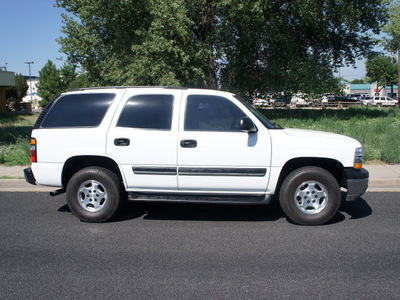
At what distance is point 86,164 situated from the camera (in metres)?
5.93

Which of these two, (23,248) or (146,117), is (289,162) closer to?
(146,117)

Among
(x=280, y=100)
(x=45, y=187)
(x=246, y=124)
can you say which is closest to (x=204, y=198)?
(x=246, y=124)

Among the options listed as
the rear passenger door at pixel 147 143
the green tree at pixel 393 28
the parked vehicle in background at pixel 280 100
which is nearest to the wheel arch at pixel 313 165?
the rear passenger door at pixel 147 143

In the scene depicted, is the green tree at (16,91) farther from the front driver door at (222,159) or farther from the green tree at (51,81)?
the front driver door at (222,159)

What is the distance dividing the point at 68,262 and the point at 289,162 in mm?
3336

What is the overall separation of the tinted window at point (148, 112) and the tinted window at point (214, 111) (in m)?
0.33

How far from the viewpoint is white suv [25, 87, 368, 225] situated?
5422mm

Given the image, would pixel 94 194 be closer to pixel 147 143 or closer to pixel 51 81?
pixel 147 143

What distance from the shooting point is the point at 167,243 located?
16.3 ft

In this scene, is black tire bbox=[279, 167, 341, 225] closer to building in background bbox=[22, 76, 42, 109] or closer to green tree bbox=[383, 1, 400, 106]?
green tree bbox=[383, 1, 400, 106]

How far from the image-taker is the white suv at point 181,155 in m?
5.42

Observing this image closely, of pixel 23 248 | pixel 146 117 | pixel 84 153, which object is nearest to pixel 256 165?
pixel 146 117

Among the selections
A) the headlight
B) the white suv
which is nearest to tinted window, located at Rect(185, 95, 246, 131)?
the white suv

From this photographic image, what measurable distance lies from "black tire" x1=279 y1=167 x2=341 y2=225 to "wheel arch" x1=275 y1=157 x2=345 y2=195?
20 centimetres
